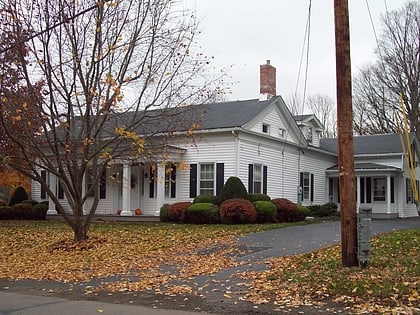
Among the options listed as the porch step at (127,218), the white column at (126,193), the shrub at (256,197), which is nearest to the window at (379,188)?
the shrub at (256,197)

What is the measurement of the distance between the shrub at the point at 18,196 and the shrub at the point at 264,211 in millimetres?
14761

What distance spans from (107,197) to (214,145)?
7.03 m

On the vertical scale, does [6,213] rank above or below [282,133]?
below

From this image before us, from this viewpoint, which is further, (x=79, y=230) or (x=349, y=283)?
(x=79, y=230)

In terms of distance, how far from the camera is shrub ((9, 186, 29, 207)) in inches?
1190

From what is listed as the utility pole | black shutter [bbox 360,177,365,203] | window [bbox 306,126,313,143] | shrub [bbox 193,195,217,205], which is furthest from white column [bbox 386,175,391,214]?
the utility pole

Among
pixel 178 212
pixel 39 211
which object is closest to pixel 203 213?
pixel 178 212

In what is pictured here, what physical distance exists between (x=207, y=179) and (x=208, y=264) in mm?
12582

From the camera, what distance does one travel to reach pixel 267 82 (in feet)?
93.9

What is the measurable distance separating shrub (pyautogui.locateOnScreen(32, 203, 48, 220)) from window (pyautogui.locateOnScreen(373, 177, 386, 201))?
64.2 ft

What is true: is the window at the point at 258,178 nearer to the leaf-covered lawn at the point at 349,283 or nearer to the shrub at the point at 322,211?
the shrub at the point at 322,211

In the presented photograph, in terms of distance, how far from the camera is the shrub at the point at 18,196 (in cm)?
3023

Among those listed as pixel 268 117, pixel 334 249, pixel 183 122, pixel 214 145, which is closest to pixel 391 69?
pixel 268 117

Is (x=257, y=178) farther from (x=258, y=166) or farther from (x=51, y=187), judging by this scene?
(x=51, y=187)
